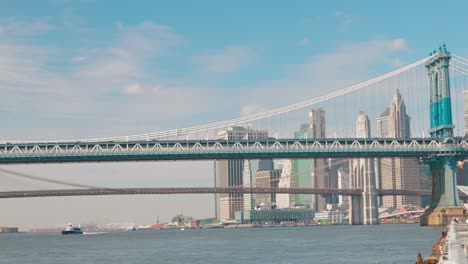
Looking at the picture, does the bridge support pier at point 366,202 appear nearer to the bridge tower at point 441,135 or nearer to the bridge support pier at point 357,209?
the bridge support pier at point 357,209

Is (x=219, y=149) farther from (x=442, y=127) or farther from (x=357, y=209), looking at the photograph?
(x=357, y=209)

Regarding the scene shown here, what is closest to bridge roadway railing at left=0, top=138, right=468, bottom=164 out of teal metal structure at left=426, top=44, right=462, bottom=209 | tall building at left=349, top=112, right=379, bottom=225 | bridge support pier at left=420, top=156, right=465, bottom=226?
teal metal structure at left=426, top=44, right=462, bottom=209

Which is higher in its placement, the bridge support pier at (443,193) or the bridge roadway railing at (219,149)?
the bridge roadway railing at (219,149)

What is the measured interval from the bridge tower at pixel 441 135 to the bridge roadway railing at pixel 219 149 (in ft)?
4.48

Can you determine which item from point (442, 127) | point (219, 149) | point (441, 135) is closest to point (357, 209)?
point (441, 135)

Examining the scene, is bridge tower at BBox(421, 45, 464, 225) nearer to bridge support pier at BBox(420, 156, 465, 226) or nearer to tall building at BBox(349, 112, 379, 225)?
bridge support pier at BBox(420, 156, 465, 226)

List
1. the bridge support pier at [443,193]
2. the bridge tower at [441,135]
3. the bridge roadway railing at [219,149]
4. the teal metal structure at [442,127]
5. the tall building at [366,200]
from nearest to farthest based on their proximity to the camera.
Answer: the bridge support pier at [443,193]
the bridge tower at [441,135]
the teal metal structure at [442,127]
the bridge roadway railing at [219,149]
the tall building at [366,200]

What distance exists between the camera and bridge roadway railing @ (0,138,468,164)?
9575cm

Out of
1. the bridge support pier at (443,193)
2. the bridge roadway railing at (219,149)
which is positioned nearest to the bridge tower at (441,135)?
the bridge support pier at (443,193)

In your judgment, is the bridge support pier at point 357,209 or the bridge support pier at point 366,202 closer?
the bridge support pier at point 366,202

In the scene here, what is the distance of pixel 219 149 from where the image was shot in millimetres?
99125

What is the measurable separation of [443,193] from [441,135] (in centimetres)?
721

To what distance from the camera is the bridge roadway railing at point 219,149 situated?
314 ft

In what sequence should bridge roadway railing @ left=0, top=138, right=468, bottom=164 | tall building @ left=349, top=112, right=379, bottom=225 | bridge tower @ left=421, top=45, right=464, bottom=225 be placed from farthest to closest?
tall building @ left=349, top=112, right=379, bottom=225 → bridge roadway railing @ left=0, top=138, right=468, bottom=164 → bridge tower @ left=421, top=45, right=464, bottom=225
